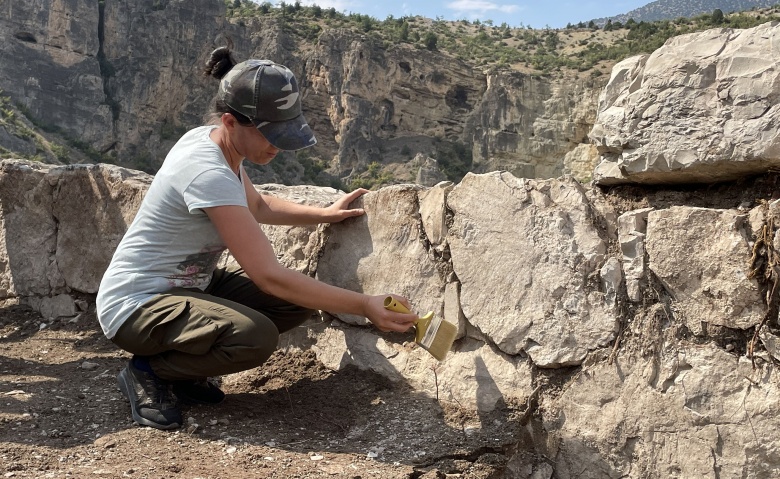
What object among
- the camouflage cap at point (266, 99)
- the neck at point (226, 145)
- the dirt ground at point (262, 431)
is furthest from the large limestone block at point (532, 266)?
the neck at point (226, 145)

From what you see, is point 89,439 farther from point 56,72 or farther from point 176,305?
point 56,72

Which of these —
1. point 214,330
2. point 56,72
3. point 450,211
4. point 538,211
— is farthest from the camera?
point 56,72

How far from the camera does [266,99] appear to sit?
229cm

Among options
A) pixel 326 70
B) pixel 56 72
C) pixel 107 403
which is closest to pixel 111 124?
pixel 56 72

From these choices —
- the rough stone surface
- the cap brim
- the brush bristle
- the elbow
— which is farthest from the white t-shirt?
the rough stone surface

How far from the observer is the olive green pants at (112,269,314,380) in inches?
90.2

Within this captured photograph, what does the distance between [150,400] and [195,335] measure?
11.1 inches

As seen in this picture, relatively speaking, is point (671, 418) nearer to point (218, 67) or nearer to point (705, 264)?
point (705, 264)

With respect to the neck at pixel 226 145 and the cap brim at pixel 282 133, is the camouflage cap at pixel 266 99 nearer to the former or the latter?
the cap brim at pixel 282 133

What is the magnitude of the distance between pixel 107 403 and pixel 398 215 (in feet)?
3.80

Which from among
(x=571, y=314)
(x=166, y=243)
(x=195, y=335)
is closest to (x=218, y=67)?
(x=166, y=243)

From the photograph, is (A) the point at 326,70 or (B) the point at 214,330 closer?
(B) the point at 214,330

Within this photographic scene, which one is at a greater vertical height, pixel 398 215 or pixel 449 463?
pixel 398 215

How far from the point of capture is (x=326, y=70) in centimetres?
3812
